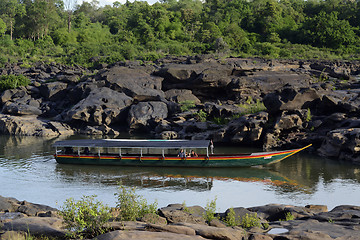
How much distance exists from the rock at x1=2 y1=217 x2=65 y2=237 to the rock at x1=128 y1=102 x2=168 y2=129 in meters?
32.4

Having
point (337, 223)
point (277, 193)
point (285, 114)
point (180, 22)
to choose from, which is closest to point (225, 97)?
point (285, 114)

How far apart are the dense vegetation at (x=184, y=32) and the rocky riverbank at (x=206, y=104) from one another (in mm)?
16759

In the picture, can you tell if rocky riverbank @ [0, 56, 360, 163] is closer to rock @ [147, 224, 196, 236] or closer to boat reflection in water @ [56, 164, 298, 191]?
boat reflection in water @ [56, 164, 298, 191]

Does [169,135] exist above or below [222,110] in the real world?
below

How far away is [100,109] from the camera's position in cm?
4647

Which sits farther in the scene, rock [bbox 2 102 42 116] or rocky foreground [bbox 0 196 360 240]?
rock [bbox 2 102 42 116]

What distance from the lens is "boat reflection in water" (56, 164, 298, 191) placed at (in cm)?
2556

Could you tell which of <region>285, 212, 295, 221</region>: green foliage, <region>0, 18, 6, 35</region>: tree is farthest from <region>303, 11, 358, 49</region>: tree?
<region>285, 212, 295, 221</region>: green foliage

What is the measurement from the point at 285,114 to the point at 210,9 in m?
A: 83.4

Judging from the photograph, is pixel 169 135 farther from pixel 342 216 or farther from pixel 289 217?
pixel 342 216

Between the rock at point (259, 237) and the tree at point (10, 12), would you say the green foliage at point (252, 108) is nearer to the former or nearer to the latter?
the rock at point (259, 237)

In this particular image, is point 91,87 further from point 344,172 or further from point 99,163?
point 344,172

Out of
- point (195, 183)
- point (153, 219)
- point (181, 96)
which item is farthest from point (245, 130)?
point (153, 219)

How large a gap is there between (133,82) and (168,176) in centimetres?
2577
